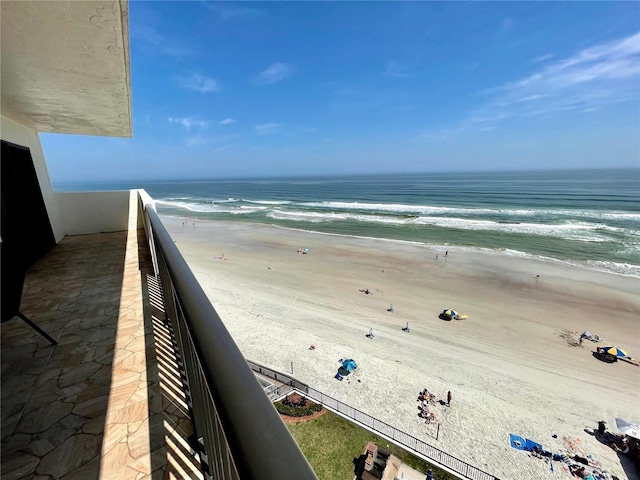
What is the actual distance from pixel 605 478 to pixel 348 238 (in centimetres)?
1974

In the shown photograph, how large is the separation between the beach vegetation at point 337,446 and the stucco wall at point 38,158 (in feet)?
26.1

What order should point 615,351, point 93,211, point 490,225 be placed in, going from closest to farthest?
point 93,211, point 615,351, point 490,225

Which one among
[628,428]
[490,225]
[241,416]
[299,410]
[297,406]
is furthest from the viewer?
[490,225]

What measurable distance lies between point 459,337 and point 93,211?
13111 millimetres

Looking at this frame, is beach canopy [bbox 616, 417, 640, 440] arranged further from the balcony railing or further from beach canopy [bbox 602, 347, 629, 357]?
the balcony railing

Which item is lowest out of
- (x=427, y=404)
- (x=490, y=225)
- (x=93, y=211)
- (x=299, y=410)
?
(x=427, y=404)

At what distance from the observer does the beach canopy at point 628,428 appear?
7447 mm

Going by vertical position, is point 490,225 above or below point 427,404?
above

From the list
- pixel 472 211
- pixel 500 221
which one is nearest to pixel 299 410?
pixel 500 221

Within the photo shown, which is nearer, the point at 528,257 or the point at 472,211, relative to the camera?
the point at 528,257

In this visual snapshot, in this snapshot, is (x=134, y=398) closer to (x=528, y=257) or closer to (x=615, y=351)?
(x=615, y=351)

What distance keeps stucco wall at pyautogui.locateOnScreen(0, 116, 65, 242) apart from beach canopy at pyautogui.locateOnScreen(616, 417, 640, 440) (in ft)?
49.4

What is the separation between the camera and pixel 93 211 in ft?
28.3

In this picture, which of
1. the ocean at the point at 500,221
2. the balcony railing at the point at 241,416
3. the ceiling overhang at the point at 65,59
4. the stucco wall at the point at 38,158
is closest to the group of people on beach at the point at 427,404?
the balcony railing at the point at 241,416
